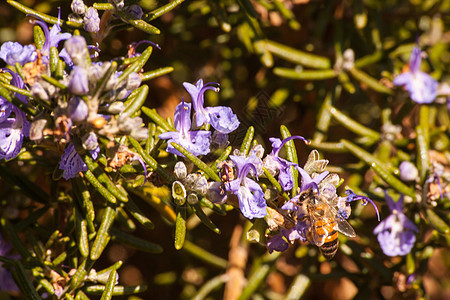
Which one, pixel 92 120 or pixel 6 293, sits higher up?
pixel 92 120

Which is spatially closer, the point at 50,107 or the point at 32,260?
the point at 50,107

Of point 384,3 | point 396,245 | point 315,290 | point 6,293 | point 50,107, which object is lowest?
point 315,290

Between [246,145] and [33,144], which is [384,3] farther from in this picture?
[33,144]

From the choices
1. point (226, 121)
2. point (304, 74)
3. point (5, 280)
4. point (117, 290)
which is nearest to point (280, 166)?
point (226, 121)

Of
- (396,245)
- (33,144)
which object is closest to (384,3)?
(396,245)

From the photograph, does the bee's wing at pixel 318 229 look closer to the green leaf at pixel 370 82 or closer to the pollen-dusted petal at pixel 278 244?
the pollen-dusted petal at pixel 278 244

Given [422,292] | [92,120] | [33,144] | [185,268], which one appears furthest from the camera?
[185,268]

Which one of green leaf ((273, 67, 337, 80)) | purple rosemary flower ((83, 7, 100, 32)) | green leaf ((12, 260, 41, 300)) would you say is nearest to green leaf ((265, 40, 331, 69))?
green leaf ((273, 67, 337, 80))

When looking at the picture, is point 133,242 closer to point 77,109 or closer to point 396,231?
point 77,109

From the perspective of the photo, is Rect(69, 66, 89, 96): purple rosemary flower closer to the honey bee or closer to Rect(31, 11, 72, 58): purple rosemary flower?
Rect(31, 11, 72, 58): purple rosemary flower
